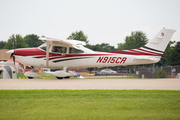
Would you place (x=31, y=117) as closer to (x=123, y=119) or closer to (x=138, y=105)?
(x=123, y=119)

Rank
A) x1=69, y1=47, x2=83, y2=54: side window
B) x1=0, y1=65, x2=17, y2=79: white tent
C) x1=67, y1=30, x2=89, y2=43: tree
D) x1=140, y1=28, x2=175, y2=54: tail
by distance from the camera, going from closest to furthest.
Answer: x1=69, y1=47, x2=83, y2=54: side window → x1=140, y1=28, x2=175, y2=54: tail → x1=0, y1=65, x2=17, y2=79: white tent → x1=67, y1=30, x2=89, y2=43: tree

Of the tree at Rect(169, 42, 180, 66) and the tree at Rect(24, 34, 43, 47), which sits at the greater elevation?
the tree at Rect(24, 34, 43, 47)

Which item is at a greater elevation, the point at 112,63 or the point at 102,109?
the point at 112,63

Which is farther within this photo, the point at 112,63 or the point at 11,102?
the point at 112,63

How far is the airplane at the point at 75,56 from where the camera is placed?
15328mm

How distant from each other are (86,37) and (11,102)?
178 ft

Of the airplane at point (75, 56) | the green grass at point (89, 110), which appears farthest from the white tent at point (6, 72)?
the green grass at point (89, 110)

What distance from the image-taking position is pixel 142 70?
2394 centimetres

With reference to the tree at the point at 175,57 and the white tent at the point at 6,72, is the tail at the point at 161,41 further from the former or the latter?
the tree at the point at 175,57

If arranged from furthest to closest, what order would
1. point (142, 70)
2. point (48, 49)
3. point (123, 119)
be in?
1. point (142, 70)
2. point (48, 49)
3. point (123, 119)

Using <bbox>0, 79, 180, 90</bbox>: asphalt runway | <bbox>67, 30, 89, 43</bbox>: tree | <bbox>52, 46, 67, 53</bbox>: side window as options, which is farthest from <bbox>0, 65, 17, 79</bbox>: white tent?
<bbox>67, 30, 89, 43</bbox>: tree

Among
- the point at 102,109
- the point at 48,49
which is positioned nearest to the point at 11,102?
the point at 102,109

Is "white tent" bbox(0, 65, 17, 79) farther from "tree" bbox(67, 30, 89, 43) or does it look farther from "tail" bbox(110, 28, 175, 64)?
"tree" bbox(67, 30, 89, 43)

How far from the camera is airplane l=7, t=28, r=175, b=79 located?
50.3 feet
